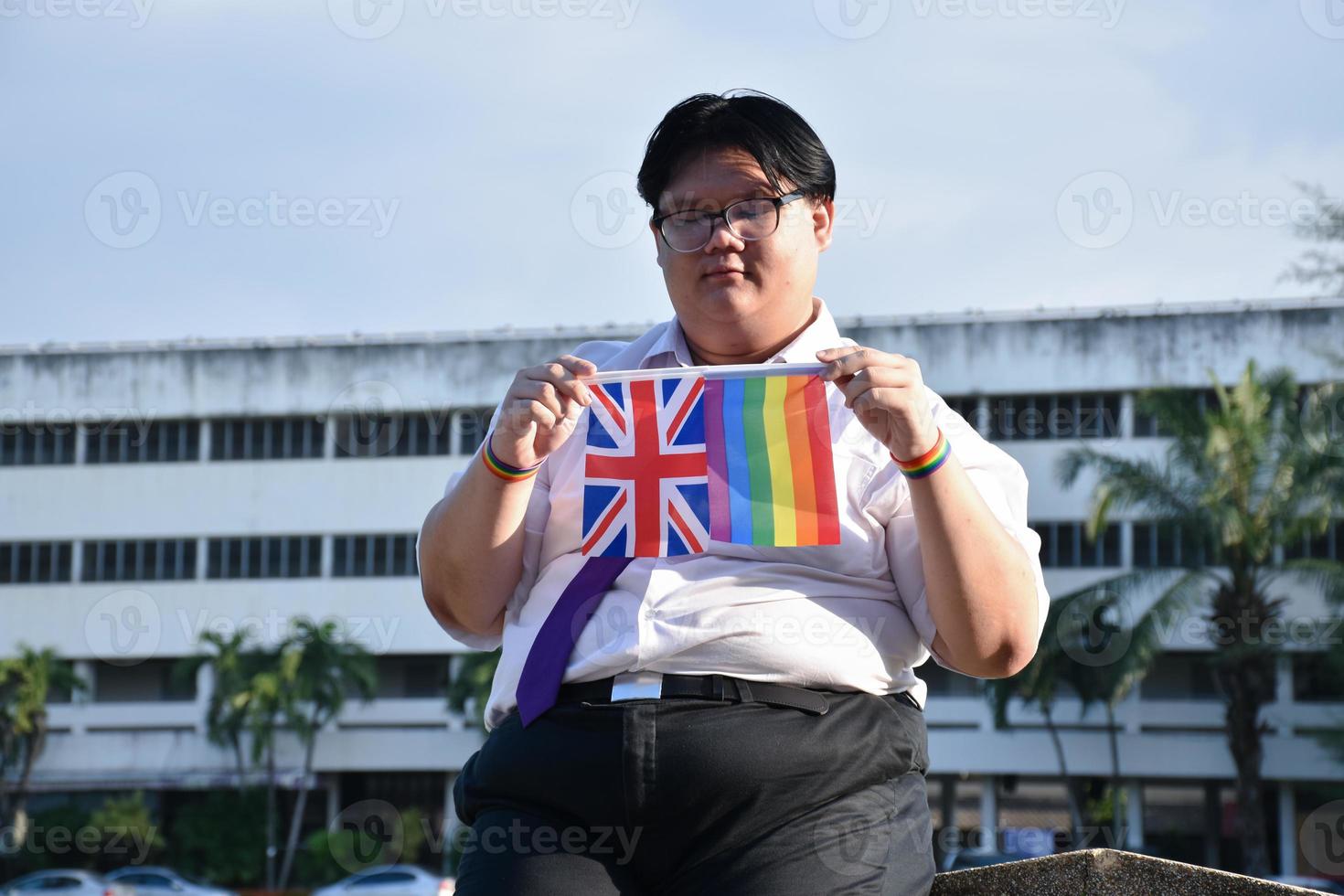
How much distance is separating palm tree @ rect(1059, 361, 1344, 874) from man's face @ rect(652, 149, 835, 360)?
22.8 metres

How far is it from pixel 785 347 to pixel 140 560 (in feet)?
130

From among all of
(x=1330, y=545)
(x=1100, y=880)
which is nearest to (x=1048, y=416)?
(x=1330, y=545)

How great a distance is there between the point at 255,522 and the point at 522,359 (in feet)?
26.2

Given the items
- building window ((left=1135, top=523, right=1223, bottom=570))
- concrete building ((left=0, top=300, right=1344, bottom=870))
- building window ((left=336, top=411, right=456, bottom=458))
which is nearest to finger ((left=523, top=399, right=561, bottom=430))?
building window ((left=1135, top=523, right=1223, bottom=570))

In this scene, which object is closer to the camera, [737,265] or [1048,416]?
[737,265]

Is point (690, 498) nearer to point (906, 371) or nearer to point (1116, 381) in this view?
point (906, 371)

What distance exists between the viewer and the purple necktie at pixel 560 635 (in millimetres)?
2545

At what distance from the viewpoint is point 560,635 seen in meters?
2.59

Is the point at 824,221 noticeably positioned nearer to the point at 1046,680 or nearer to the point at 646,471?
the point at 646,471

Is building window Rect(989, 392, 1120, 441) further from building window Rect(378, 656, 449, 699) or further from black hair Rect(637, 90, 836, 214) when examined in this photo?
black hair Rect(637, 90, 836, 214)

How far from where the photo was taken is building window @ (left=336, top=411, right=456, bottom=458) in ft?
129

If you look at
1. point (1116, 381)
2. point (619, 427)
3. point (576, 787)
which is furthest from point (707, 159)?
point (1116, 381)

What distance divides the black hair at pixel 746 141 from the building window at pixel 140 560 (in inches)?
1527

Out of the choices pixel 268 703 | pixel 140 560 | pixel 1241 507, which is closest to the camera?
pixel 1241 507
